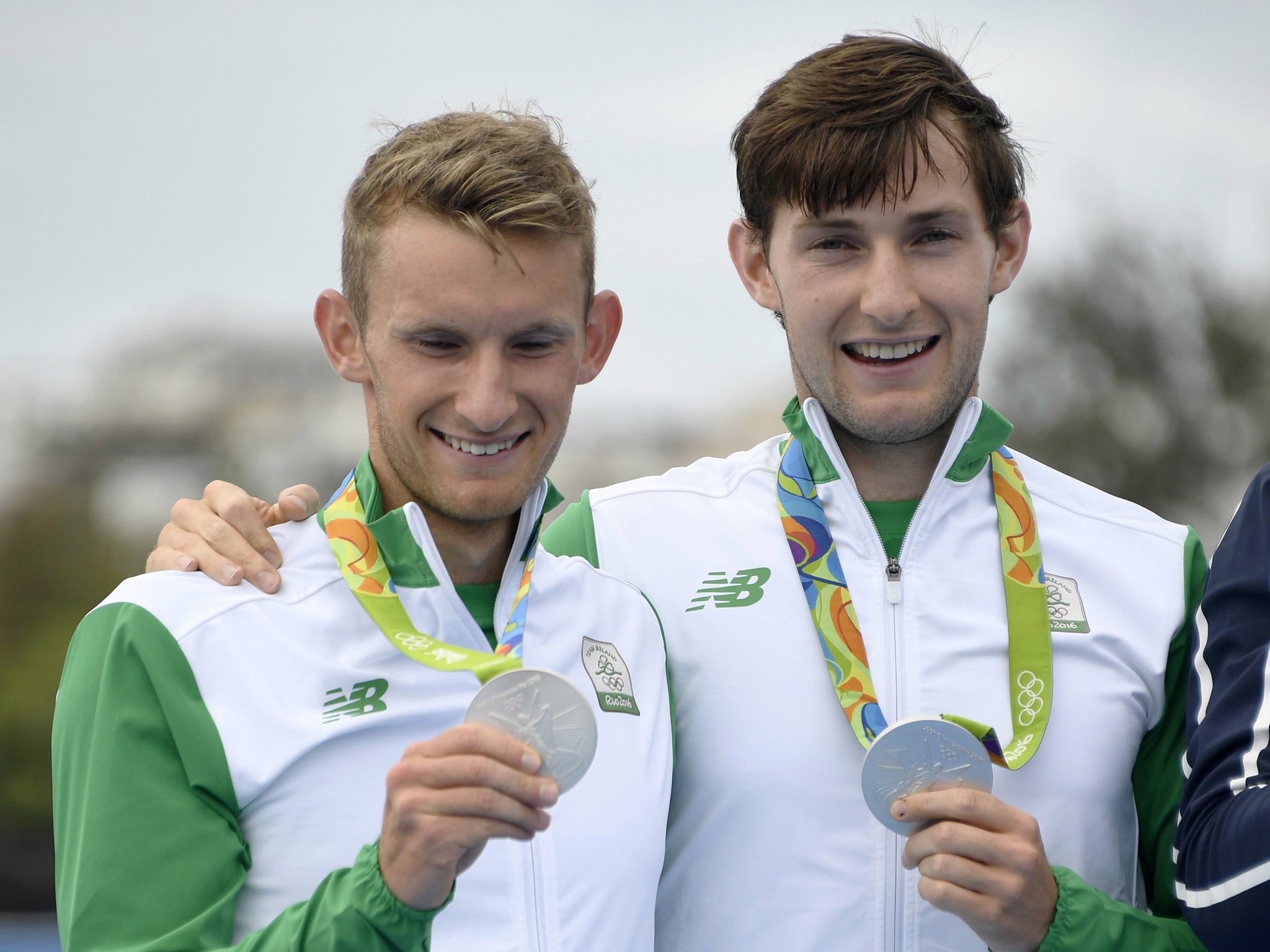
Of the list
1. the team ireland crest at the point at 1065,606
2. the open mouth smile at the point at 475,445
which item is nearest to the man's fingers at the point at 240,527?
the open mouth smile at the point at 475,445

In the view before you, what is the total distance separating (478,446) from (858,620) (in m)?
0.99

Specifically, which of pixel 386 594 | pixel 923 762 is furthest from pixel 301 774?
pixel 923 762

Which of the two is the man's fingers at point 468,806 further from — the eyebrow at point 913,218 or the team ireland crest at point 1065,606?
the eyebrow at point 913,218

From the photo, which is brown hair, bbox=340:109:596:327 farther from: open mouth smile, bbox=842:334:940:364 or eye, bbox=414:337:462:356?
open mouth smile, bbox=842:334:940:364

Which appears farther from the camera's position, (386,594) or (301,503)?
(301,503)

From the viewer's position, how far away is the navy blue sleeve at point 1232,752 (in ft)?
7.02

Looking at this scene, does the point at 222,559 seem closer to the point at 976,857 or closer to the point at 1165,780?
the point at 976,857

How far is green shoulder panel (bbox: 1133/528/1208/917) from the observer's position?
2822mm

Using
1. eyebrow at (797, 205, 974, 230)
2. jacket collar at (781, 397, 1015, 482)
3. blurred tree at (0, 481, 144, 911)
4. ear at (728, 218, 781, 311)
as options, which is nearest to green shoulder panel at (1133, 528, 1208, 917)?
jacket collar at (781, 397, 1015, 482)

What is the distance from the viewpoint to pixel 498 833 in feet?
6.52

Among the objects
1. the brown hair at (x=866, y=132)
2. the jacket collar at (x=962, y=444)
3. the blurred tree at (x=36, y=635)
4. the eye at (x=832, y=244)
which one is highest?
the brown hair at (x=866, y=132)

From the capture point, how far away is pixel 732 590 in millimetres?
3014

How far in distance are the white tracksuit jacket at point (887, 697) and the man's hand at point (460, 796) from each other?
93cm

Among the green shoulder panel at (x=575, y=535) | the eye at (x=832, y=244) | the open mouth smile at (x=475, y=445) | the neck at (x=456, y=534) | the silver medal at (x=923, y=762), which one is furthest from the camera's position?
the green shoulder panel at (x=575, y=535)
